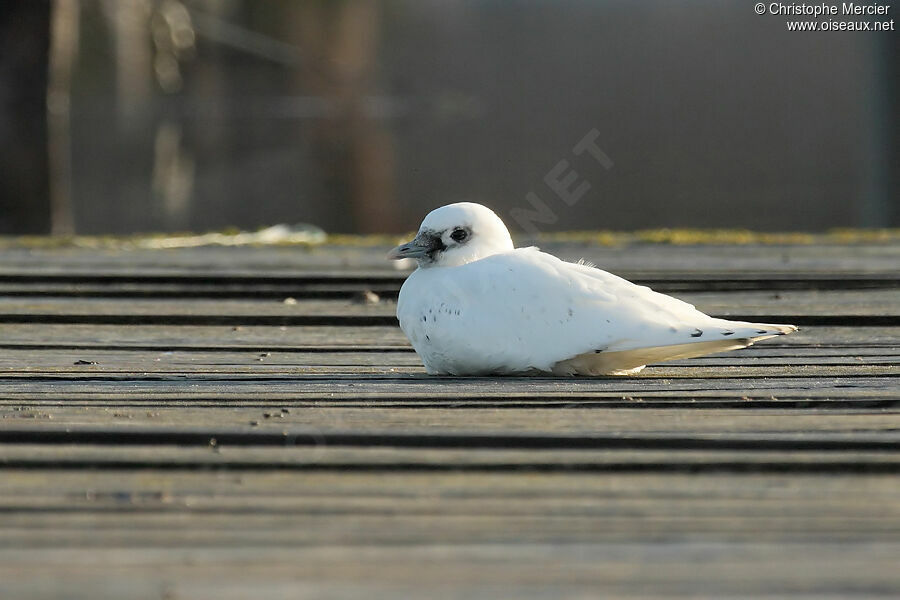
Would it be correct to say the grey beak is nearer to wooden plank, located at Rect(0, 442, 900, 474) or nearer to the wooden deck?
the wooden deck

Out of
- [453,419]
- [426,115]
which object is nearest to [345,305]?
[453,419]

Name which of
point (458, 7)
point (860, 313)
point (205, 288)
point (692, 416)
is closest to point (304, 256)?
point (205, 288)

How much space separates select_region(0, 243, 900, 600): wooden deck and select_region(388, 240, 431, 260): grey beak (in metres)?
0.25

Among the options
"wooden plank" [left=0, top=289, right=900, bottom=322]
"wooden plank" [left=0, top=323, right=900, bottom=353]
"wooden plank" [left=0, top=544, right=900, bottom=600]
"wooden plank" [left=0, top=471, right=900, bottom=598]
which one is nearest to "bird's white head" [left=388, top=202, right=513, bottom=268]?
"wooden plank" [left=0, top=323, right=900, bottom=353]

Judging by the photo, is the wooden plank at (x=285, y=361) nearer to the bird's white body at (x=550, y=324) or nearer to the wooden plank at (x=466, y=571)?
the bird's white body at (x=550, y=324)

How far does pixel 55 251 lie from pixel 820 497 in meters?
3.98

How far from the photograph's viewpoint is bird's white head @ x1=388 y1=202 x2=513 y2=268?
3.35m

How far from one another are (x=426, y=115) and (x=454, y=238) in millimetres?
22592

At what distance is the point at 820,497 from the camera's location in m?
1.89

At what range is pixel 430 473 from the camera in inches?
79.9

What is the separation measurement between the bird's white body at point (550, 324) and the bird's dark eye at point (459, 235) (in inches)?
8.9

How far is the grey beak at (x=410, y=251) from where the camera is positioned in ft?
10.9

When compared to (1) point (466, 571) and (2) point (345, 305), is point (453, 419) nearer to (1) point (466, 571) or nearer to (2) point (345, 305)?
(1) point (466, 571)

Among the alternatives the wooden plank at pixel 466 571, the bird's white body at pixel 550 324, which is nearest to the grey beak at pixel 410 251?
the bird's white body at pixel 550 324
